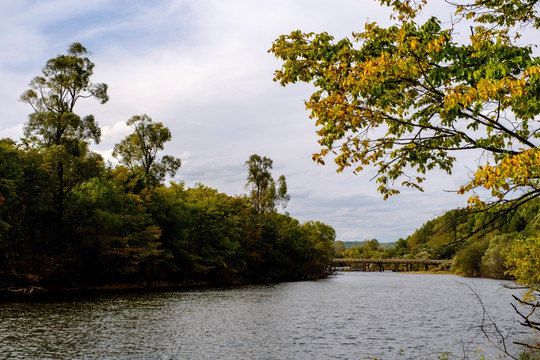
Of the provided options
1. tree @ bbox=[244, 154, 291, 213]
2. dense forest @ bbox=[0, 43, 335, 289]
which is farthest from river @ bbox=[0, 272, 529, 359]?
tree @ bbox=[244, 154, 291, 213]

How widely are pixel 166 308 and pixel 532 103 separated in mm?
33002

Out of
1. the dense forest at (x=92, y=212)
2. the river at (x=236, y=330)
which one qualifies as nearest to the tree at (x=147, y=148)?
the dense forest at (x=92, y=212)

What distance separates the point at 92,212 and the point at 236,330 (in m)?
30.5

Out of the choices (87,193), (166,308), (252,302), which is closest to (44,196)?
(87,193)

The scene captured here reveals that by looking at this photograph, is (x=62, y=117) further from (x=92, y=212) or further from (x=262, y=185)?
(x=262, y=185)

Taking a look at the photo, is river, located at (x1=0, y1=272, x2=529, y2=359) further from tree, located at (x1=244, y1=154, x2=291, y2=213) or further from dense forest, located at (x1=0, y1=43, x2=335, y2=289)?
tree, located at (x1=244, y1=154, x2=291, y2=213)

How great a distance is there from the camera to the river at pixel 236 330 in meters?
19.7

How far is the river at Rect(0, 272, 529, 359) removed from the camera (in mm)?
19719

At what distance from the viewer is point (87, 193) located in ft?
169

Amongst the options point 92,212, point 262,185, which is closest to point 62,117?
point 92,212

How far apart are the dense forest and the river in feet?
30.7

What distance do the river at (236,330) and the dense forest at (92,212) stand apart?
368 inches

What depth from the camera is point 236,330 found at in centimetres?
2623

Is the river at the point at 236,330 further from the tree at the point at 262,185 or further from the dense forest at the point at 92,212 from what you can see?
the tree at the point at 262,185
